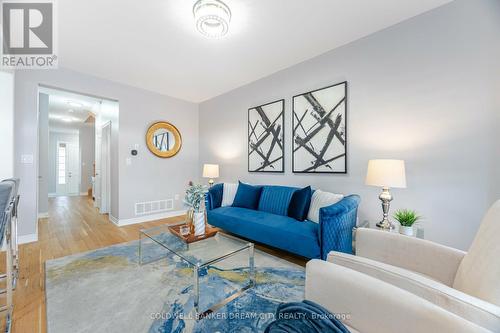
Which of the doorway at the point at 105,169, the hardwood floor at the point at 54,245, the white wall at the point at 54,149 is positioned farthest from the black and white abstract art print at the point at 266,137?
the white wall at the point at 54,149

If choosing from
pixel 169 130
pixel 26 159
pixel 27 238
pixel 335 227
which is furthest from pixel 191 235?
pixel 169 130

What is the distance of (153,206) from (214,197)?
1.67 metres

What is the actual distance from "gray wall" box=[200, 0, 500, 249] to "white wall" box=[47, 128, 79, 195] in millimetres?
9440

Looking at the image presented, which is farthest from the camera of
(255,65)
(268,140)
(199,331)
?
(268,140)

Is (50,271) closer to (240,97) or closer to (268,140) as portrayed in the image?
(268,140)

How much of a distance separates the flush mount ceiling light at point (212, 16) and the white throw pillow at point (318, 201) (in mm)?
2155

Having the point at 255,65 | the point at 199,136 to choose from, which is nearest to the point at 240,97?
the point at 255,65

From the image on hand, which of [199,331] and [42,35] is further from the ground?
[42,35]

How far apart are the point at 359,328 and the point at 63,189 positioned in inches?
401

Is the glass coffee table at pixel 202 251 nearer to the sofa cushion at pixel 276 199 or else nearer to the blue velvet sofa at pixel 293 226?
the blue velvet sofa at pixel 293 226

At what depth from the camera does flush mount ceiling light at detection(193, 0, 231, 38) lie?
6.10 ft

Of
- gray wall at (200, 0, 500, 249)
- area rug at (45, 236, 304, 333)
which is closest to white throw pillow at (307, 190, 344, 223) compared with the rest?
gray wall at (200, 0, 500, 249)

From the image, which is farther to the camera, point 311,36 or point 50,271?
point 311,36

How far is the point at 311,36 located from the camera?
8.14ft
